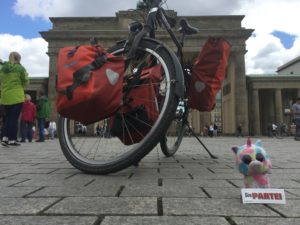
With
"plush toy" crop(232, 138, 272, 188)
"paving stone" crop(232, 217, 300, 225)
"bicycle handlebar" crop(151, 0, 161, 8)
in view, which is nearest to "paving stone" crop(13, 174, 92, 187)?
"plush toy" crop(232, 138, 272, 188)

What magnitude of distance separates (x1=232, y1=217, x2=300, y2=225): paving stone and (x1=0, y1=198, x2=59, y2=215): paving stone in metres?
1.00

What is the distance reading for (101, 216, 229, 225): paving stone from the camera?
182cm

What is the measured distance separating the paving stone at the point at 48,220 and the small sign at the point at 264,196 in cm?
84

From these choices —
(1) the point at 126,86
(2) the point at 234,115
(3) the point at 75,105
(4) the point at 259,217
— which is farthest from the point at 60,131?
(2) the point at 234,115

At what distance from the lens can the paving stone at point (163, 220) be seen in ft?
5.96

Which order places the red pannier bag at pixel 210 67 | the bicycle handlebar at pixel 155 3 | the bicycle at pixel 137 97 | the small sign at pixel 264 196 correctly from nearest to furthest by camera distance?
the small sign at pixel 264 196, the bicycle at pixel 137 97, the bicycle handlebar at pixel 155 3, the red pannier bag at pixel 210 67

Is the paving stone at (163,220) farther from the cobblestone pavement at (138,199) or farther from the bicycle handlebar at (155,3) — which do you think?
the bicycle handlebar at (155,3)

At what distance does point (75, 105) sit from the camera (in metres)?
2.78

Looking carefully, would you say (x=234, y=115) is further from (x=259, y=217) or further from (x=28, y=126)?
(x=259, y=217)

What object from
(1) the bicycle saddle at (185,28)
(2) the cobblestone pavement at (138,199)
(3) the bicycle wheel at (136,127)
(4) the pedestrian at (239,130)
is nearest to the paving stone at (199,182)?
(2) the cobblestone pavement at (138,199)

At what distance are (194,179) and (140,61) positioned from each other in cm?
112

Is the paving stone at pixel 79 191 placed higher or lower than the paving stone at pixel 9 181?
lower

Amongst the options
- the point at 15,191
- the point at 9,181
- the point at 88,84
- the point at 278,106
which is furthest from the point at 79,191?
the point at 278,106

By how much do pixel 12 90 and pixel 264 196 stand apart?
24.2 feet
